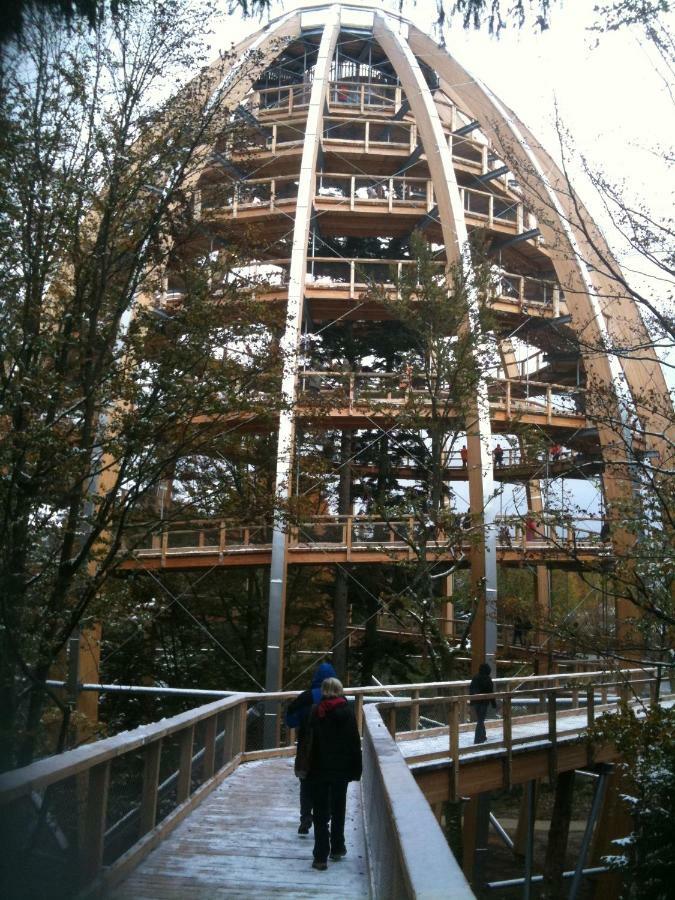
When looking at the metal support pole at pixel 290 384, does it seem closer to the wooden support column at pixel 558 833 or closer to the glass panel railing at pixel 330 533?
the glass panel railing at pixel 330 533

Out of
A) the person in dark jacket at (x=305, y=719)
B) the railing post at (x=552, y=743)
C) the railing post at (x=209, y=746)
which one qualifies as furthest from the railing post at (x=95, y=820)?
the railing post at (x=552, y=743)

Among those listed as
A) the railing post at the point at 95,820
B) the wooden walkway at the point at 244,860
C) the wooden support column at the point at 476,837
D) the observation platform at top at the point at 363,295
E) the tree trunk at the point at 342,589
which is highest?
the observation platform at top at the point at 363,295

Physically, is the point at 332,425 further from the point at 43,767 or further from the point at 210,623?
the point at 43,767

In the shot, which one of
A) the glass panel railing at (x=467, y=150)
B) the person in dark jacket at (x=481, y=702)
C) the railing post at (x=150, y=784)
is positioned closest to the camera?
the railing post at (x=150, y=784)

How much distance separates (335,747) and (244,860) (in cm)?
96

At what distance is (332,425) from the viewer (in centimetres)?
2477

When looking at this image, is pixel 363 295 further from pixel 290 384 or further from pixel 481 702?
pixel 481 702

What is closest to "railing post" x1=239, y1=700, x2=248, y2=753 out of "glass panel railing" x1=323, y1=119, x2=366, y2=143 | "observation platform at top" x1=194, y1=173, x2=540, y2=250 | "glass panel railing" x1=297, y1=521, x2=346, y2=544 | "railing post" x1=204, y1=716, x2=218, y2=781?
"railing post" x1=204, y1=716, x2=218, y2=781

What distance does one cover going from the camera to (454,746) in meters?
12.5

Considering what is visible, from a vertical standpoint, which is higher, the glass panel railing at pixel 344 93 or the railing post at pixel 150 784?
the glass panel railing at pixel 344 93

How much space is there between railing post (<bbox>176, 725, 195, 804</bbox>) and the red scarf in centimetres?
127

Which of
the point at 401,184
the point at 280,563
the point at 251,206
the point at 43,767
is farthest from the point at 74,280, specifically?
the point at 401,184

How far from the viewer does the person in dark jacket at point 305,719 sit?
7.05 metres

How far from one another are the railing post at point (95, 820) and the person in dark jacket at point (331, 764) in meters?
1.81
